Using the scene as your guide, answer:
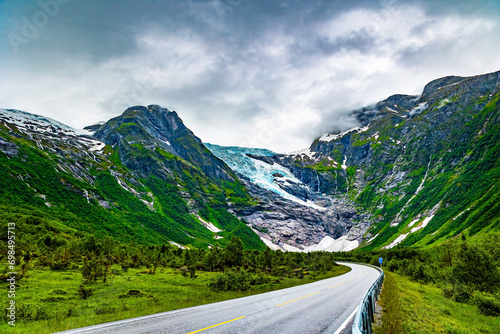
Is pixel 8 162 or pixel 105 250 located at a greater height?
pixel 8 162

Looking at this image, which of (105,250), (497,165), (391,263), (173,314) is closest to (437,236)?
(497,165)

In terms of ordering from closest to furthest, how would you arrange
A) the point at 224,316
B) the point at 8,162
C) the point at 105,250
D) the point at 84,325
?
the point at 84,325, the point at 224,316, the point at 105,250, the point at 8,162

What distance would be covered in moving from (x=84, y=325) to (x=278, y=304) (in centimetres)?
1294

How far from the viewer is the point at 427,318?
21938mm

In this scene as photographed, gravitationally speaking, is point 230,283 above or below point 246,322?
below

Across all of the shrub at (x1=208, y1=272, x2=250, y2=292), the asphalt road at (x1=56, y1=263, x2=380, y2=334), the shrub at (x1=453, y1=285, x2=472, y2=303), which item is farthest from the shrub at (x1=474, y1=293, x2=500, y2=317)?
the shrub at (x1=208, y1=272, x2=250, y2=292)

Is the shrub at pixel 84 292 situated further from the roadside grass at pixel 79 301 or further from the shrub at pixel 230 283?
the shrub at pixel 230 283

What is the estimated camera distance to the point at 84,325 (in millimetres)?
14102

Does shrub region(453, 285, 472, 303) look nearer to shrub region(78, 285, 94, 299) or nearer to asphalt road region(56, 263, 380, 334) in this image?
asphalt road region(56, 263, 380, 334)

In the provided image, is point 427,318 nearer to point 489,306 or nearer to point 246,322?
point 489,306

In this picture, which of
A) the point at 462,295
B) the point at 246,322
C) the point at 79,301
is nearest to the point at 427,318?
the point at 246,322

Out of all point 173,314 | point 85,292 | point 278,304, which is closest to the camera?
point 173,314

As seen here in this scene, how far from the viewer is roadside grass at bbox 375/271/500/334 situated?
13939 millimetres

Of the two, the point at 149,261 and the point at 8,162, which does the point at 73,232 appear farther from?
the point at 8,162
